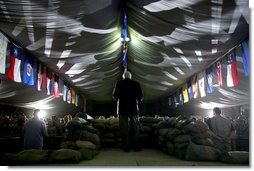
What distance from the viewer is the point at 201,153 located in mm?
2680

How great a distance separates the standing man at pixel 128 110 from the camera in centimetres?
360

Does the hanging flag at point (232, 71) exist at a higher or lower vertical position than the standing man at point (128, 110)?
higher

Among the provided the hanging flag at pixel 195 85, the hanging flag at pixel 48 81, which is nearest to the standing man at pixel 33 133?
the hanging flag at pixel 48 81

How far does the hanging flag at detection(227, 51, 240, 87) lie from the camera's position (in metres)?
5.74

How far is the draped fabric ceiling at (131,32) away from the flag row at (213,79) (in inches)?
7.8

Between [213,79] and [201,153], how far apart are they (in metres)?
5.02

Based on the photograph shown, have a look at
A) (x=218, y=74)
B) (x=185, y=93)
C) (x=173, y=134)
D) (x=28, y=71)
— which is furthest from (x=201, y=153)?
(x=185, y=93)

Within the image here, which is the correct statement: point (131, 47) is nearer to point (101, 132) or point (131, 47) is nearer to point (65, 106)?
point (101, 132)

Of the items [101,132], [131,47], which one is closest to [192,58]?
[131,47]

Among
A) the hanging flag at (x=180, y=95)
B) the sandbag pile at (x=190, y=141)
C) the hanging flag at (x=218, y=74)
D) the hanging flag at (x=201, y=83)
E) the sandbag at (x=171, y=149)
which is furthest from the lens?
the hanging flag at (x=180, y=95)

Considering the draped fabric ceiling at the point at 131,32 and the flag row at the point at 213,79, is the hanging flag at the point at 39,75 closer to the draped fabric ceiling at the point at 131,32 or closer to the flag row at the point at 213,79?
the draped fabric ceiling at the point at 131,32

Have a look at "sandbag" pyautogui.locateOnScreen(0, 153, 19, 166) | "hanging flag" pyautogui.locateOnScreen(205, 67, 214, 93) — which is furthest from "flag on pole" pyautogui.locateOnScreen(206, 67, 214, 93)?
"sandbag" pyautogui.locateOnScreen(0, 153, 19, 166)

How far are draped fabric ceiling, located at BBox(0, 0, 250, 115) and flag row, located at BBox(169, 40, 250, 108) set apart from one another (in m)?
0.20

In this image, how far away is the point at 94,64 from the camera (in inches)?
298
